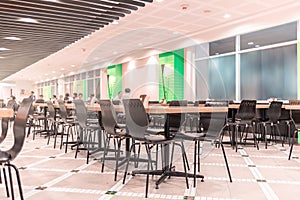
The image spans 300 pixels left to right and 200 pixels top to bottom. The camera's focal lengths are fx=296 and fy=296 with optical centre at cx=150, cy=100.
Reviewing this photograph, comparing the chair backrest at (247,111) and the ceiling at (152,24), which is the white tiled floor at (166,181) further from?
the ceiling at (152,24)

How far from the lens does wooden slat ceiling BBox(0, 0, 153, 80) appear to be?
5758 mm

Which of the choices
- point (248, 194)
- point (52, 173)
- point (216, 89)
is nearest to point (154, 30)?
point (216, 89)

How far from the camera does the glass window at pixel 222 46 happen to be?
9203 mm

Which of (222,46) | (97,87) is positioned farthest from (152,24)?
(97,87)

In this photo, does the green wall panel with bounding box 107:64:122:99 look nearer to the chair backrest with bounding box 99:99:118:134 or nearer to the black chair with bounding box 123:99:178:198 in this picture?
the chair backrest with bounding box 99:99:118:134

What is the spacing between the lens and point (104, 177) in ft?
11.6

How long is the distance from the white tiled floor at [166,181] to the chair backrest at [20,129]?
2.51 feet

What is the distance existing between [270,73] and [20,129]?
742 cm

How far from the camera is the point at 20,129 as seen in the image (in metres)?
2.24

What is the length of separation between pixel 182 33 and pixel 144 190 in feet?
25.2

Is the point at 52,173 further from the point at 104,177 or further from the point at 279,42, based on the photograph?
the point at 279,42

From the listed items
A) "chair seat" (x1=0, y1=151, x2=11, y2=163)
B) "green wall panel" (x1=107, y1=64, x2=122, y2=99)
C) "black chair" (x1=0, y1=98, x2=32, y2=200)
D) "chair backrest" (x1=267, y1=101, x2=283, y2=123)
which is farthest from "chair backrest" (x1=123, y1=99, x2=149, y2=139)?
"green wall panel" (x1=107, y1=64, x2=122, y2=99)

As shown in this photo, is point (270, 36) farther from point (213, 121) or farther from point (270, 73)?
point (213, 121)

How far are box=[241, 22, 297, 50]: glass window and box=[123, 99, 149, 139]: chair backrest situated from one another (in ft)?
19.2
